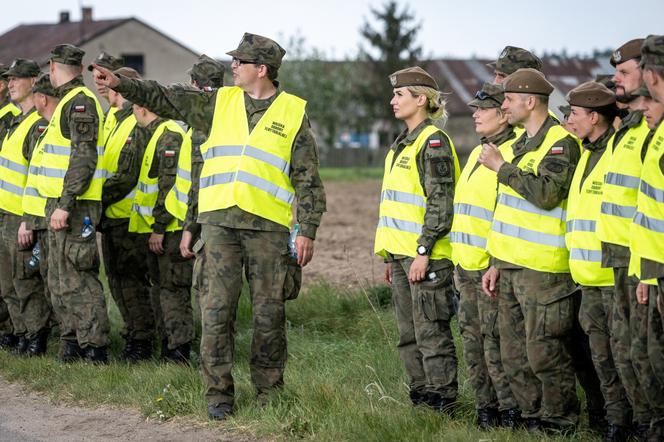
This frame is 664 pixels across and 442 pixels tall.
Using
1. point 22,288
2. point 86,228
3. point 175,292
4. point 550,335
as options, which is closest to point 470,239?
point 550,335

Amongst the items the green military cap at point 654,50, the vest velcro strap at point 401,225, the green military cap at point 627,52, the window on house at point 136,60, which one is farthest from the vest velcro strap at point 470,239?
the window on house at point 136,60

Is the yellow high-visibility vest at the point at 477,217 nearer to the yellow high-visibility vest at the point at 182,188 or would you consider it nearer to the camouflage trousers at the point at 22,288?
the yellow high-visibility vest at the point at 182,188

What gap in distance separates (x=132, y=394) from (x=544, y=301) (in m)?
3.30

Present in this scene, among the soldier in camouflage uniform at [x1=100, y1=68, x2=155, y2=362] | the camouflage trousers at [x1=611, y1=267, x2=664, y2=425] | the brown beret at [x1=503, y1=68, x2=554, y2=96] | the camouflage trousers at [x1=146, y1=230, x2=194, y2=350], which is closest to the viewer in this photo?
the camouflage trousers at [x1=611, y1=267, x2=664, y2=425]

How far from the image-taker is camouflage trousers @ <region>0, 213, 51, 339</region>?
10.2 metres

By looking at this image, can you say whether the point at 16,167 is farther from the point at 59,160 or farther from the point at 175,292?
the point at 175,292

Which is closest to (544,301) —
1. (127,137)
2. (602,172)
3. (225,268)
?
(602,172)

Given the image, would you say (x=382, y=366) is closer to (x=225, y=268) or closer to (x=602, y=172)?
(x=225, y=268)

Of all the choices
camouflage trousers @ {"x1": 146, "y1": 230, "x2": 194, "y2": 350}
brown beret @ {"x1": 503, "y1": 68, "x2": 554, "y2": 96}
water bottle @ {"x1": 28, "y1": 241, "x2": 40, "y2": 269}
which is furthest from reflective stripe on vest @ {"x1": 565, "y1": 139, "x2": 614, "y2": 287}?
water bottle @ {"x1": 28, "y1": 241, "x2": 40, "y2": 269}

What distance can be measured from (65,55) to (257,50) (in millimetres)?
2819

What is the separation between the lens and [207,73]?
9.09m

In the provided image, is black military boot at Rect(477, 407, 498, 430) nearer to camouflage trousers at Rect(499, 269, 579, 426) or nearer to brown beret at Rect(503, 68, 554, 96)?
camouflage trousers at Rect(499, 269, 579, 426)

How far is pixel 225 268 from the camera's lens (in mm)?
7266

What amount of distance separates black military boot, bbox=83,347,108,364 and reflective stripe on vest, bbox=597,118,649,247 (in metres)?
4.92
